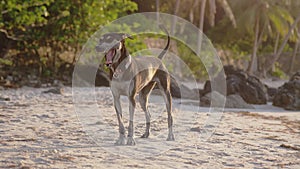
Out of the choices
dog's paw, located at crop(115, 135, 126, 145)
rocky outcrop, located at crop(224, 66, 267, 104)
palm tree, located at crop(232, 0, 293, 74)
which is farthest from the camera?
palm tree, located at crop(232, 0, 293, 74)

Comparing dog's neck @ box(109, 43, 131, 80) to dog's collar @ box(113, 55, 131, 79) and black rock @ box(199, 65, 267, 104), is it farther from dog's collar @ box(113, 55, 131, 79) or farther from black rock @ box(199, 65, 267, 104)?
black rock @ box(199, 65, 267, 104)

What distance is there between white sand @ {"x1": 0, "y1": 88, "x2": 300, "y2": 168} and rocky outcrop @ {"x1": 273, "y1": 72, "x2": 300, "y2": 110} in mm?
2842

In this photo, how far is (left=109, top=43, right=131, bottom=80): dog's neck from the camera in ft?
17.6

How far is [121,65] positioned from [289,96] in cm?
904

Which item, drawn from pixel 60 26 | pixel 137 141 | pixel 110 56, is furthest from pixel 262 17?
pixel 110 56

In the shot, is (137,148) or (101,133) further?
(101,133)

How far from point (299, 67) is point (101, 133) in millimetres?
35458

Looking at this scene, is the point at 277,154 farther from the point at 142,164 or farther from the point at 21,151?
the point at 21,151

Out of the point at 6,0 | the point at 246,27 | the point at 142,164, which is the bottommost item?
the point at 142,164

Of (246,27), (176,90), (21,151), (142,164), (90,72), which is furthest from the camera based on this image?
(246,27)

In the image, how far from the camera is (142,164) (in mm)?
4758

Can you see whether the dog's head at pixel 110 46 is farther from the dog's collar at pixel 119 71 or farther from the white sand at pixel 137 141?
the white sand at pixel 137 141

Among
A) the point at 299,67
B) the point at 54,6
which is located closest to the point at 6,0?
the point at 54,6

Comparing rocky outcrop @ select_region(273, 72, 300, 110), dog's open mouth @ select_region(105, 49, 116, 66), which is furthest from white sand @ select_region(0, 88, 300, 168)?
rocky outcrop @ select_region(273, 72, 300, 110)
